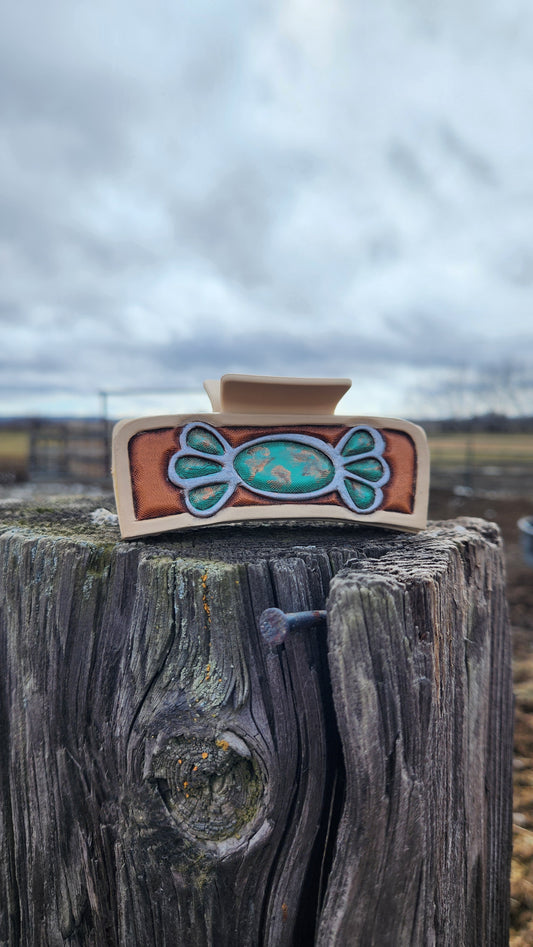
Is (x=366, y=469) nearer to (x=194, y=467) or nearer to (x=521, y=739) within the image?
(x=194, y=467)

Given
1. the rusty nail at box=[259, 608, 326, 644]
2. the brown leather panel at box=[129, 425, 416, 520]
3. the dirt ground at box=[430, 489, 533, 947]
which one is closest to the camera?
the rusty nail at box=[259, 608, 326, 644]

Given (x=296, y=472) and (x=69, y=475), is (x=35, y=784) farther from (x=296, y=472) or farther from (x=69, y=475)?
(x=69, y=475)

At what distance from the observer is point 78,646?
1024 mm

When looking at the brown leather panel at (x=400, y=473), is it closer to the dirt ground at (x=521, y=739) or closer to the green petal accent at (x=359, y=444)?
the green petal accent at (x=359, y=444)

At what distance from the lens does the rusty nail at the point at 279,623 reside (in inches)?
32.9

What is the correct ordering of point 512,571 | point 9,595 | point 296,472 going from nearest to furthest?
point 9,595, point 296,472, point 512,571

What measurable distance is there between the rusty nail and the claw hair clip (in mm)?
314

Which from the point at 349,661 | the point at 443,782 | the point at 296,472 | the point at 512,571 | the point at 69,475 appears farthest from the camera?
the point at 69,475

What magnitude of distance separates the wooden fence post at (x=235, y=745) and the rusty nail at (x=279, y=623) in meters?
0.04

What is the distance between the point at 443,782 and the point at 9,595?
0.80 meters

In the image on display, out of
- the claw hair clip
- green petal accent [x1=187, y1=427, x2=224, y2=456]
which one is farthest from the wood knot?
green petal accent [x1=187, y1=427, x2=224, y2=456]

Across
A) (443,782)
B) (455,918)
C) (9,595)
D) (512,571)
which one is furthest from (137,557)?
(512,571)

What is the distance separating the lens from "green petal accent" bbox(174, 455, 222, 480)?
3.74 ft

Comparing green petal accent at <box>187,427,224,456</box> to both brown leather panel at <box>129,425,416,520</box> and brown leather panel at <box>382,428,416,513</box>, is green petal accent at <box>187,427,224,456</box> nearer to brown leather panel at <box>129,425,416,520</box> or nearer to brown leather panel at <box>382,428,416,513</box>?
brown leather panel at <box>129,425,416,520</box>
